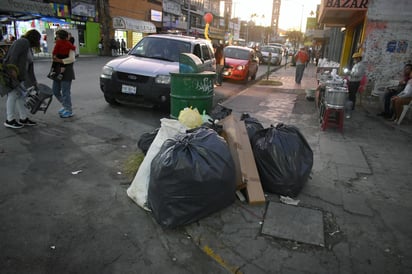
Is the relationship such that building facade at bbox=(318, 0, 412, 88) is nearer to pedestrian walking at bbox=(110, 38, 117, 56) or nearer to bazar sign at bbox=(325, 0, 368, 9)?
bazar sign at bbox=(325, 0, 368, 9)

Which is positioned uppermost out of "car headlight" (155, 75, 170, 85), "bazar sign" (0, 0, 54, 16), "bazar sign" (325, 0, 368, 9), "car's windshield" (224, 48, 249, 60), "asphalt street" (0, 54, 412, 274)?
"bazar sign" (0, 0, 54, 16)

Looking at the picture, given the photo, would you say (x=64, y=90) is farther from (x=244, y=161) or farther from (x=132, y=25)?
(x=132, y=25)

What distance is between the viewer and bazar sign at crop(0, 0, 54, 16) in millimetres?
19828

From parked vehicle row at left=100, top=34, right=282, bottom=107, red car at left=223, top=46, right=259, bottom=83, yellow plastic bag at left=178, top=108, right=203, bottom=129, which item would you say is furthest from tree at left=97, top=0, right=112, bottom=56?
yellow plastic bag at left=178, top=108, right=203, bottom=129

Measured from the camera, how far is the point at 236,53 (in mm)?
15891

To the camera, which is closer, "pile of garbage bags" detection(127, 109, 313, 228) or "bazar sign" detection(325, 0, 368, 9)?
"pile of garbage bags" detection(127, 109, 313, 228)

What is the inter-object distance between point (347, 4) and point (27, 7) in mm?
20175

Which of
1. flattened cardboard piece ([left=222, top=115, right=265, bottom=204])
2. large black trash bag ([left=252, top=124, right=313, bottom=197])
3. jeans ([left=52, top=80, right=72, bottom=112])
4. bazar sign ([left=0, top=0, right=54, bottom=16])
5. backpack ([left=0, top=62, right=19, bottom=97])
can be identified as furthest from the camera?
bazar sign ([left=0, top=0, right=54, bottom=16])

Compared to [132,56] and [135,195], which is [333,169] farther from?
[132,56]

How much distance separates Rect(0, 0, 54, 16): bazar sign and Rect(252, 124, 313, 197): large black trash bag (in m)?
22.0

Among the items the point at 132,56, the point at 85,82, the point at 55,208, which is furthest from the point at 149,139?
the point at 85,82

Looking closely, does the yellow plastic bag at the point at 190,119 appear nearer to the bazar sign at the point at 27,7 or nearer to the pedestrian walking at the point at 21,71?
the pedestrian walking at the point at 21,71

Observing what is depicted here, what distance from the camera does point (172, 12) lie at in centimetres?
4516

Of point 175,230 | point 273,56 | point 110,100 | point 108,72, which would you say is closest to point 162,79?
point 108,72
